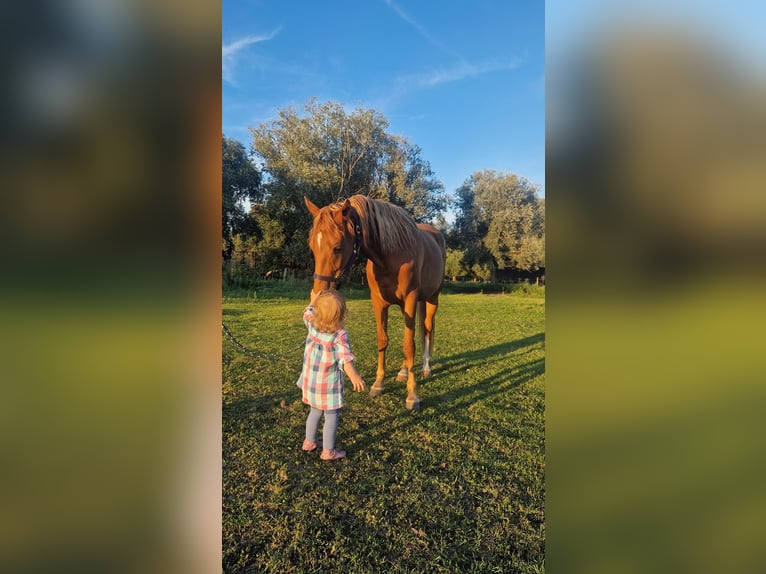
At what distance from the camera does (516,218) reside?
19172mm

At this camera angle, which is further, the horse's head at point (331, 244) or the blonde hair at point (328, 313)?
the horse's head at point (331, 244)

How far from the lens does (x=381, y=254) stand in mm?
4199

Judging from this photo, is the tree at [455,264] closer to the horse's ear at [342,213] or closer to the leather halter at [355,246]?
the leather halter at [355,246]

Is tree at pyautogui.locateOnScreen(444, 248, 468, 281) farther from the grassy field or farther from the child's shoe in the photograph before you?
the child's shoe

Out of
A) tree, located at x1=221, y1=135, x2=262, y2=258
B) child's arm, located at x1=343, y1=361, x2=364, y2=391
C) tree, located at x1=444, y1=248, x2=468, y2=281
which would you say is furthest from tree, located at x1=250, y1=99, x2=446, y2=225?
child's arm, located at x1=343, y1=361, x2=364, y2=391

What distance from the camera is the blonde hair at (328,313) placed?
316cm

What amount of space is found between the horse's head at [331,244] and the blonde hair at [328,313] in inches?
7.9

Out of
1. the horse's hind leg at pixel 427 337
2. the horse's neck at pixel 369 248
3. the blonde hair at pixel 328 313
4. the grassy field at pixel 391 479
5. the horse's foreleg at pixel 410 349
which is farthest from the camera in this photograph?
the horse's hind leg at pixel 427 337

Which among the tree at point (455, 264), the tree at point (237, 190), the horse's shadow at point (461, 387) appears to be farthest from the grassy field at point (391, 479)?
the tree at point (455, 264)
